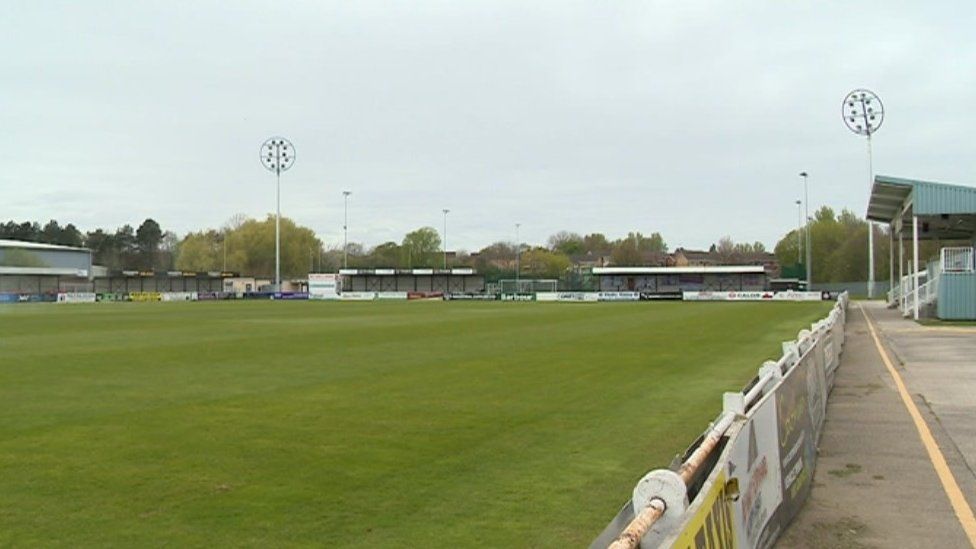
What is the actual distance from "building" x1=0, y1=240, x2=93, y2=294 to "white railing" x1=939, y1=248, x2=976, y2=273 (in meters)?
104

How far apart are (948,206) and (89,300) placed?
8054 cm

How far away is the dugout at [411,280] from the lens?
11219 centimetres

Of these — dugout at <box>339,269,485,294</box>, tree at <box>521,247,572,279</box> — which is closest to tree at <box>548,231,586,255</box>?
tree at <box>521,247,572,279</box>

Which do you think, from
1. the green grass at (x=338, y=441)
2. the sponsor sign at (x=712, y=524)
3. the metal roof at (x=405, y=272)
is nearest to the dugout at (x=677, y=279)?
the metal roof at (x=405, y=272)

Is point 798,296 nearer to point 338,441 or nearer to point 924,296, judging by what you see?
point 924,296

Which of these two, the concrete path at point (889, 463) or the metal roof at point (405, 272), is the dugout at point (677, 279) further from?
the concrete path at point (889, 463)

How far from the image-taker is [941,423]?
1135 centimetres

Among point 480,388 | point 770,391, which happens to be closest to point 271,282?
point 480,388

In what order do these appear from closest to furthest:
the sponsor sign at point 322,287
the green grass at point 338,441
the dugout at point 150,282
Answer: the green grass at point 338,441 → the sponsor sign at point 322,287 → the dugout at point 150,282

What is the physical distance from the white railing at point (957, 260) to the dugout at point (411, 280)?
77436 mm

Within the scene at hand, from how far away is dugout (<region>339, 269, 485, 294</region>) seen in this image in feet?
368

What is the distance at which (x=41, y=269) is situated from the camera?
119125 millimetres

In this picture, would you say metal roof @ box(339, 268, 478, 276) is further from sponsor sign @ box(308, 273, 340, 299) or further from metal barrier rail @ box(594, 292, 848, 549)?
Answer: metal barrier rail @ box(594, 292, 848, 549)

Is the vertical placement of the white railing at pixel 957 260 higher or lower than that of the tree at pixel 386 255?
lower
